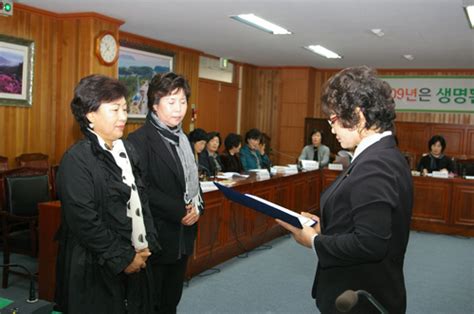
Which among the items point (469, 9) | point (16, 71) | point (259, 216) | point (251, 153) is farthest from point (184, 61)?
point (469, 9)

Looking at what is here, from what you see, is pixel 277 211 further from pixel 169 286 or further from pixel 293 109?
pixel 293 109

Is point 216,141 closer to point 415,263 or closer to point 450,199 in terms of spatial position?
point 415,263

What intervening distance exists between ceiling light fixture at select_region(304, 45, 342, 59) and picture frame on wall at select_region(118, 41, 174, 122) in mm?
2579

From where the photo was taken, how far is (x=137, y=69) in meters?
8.09

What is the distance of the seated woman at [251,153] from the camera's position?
7.25m

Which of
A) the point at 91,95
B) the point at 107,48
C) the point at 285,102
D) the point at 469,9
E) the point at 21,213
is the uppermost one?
the point at 469,9

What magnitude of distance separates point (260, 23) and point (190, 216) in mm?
4505

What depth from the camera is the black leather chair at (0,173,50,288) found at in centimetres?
426

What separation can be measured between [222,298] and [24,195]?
196 cm

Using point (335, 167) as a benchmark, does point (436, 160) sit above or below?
above

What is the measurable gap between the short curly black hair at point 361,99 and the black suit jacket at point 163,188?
1140 mm

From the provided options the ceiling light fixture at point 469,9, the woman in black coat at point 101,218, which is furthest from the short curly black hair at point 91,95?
the ceiling light fixture at point 469,9

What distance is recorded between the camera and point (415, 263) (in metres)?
5.73

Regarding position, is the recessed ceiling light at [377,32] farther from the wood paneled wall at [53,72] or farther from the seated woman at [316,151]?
the wood paneled wall at [53,72]
